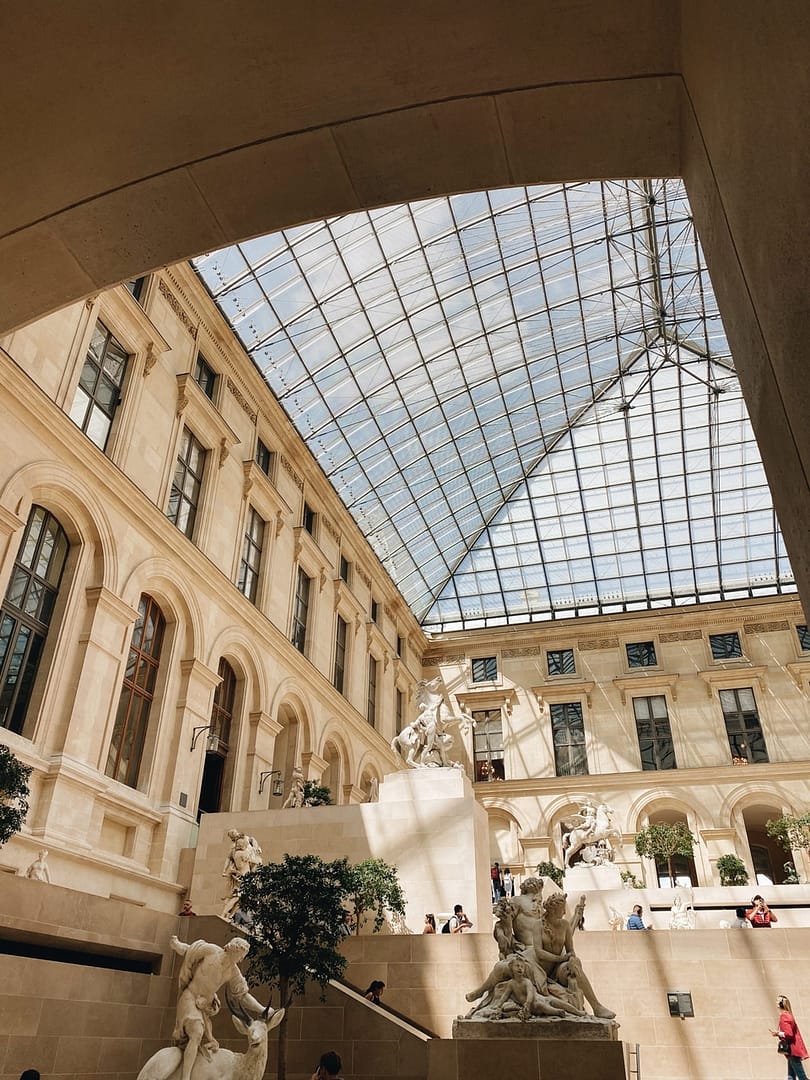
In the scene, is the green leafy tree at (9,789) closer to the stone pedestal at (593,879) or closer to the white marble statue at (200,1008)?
the white marble statue at (200,1008)

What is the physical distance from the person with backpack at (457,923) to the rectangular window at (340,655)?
49.1ft

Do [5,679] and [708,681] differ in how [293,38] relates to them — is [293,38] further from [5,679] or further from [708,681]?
[708,681]

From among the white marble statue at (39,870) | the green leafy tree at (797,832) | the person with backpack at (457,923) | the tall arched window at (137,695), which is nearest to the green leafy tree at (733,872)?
the green leafy tree at (797,832)

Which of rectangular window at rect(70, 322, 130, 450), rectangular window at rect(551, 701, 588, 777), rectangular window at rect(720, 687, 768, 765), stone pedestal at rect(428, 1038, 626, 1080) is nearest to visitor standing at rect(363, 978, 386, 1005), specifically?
stone pedestal at rect(428, 1038, 626, 1080)

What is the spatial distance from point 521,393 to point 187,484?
1761cm

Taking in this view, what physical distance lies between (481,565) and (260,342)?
20064 millimetres

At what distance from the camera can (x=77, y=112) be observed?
358cm

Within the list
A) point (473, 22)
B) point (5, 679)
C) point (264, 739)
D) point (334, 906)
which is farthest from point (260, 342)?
point (473, 22)

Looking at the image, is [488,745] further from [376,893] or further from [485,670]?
[376,893]

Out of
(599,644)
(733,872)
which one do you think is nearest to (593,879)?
(733,872)

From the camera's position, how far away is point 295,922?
10906 millimetres

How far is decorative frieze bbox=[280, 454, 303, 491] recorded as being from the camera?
2914cm

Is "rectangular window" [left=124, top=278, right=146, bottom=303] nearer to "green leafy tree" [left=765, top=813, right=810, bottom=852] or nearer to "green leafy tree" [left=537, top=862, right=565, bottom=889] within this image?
"green leafy tree" [left=537, top=862, right=565, bottom=889]

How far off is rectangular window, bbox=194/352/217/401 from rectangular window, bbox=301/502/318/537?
6.92 metres
